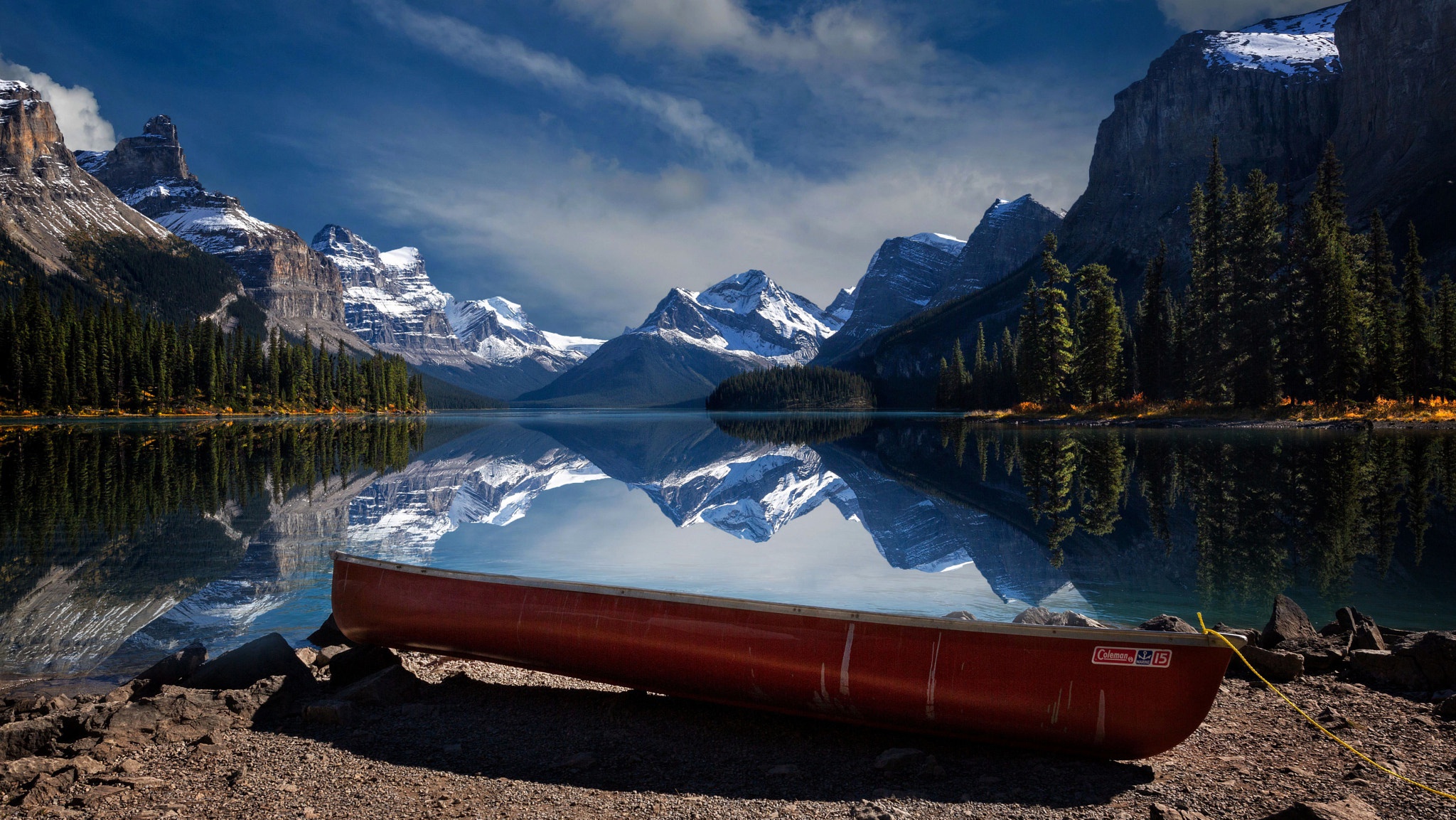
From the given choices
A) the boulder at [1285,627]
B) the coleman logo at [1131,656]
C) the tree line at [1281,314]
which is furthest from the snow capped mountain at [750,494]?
the tree line at [1281,314]

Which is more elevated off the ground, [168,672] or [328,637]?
[168,672]

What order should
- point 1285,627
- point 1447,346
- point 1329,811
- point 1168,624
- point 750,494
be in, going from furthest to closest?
1. point 1447,346
2. point 750,494
3. point 1168,624
4. point 1285,627
5. point 1329,811

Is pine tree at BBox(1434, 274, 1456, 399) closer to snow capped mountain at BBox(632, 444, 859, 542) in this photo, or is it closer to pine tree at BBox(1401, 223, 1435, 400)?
pine tree at BBox(1401, 223, 1435, 400)

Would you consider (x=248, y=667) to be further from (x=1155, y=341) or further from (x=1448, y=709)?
(x=1155, y=341)

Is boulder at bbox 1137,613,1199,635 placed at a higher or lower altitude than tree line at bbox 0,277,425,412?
lower

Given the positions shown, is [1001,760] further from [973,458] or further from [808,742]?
[973,458]

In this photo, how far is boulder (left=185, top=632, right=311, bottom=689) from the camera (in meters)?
9.05

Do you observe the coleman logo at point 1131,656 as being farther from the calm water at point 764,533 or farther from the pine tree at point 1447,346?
the pine tree at point 1447,346

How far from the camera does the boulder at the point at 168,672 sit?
29.3ft

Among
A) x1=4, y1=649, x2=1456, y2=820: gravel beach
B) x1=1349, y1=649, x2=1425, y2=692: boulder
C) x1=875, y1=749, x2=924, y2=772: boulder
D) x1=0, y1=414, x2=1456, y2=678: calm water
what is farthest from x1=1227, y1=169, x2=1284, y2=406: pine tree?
x1=875, y1=749, x2=924, y2=772: boulder

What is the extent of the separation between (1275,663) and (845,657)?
233 inches

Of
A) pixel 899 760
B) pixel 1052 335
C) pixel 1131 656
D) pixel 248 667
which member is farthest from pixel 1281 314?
pixel 248 667

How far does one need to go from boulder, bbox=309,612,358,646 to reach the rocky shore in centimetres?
176

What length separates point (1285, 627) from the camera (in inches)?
380
